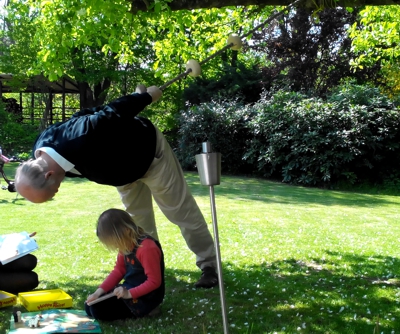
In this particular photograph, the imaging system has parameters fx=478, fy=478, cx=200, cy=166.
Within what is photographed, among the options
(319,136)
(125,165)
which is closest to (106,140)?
(125,165)

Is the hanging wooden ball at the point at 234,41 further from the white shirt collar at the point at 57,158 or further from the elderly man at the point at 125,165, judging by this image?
the white shirt collar at the point at 57,158

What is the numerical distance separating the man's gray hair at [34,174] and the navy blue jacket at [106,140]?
165 millimetres

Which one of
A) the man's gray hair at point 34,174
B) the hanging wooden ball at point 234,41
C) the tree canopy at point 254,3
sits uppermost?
the tree canopy at point 254,3

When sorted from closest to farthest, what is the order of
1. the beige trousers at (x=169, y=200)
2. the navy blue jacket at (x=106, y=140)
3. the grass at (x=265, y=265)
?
the navy blue jacket at (x=106, y=140), the grass at (x=265, y=265), the beige trousers at (x=169, y=200)

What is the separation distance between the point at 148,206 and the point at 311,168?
10.1 m

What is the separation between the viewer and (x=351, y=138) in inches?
497

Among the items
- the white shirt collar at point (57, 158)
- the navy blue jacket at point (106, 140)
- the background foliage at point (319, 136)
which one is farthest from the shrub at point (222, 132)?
the white shirt collar at point (57, 158)

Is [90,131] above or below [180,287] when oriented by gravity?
above

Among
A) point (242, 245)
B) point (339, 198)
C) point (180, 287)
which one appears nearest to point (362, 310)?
point (180, 287)

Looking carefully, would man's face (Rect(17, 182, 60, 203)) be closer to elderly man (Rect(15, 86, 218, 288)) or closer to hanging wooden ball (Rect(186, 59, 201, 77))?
elderly man (Rect(15, 86, 218, 288))

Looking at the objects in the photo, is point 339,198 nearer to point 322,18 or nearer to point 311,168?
point 311,168

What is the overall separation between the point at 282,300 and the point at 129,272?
118cm

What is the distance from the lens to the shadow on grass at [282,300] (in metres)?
3.02

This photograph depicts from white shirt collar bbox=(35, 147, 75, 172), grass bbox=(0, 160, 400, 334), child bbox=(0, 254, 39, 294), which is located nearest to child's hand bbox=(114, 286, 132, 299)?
grass bbox=(0, 160, 400, 334)
